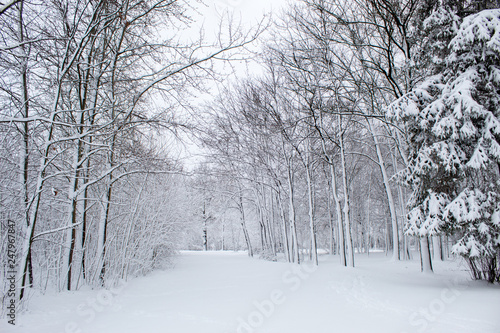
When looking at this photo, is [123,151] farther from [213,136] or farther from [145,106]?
[213,136]

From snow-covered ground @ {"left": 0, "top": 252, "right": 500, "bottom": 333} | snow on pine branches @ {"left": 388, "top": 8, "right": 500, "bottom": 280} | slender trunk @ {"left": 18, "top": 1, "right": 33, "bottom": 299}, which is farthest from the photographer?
snow on pine branches @ {"left": 388, "top": 8, "right": 500, "bottom": 280}

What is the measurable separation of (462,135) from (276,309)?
5.37 meters

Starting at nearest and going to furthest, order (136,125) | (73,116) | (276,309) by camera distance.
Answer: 1. (276,309)
2. (136,125)
3. (73,116)

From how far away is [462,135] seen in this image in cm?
616

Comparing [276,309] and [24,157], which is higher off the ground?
[24,157]

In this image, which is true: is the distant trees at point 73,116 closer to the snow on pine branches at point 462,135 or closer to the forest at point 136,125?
the forest at point 136,125

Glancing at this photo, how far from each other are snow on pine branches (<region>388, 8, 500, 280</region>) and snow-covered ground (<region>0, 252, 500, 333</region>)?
4.46ft

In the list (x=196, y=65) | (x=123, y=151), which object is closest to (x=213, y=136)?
(x=196, y=65)

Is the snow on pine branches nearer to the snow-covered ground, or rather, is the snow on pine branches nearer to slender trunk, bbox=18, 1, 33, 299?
the snow-covered ground

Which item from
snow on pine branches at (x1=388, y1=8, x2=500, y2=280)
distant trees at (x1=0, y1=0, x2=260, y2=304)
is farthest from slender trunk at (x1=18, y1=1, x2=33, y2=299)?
snow on pine branches at (x1=388, y1=8, x2=500, y2=280)

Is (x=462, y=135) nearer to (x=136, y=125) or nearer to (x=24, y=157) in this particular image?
(x=136, y=125)

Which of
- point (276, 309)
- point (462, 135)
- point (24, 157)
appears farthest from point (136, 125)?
point (462, 135)

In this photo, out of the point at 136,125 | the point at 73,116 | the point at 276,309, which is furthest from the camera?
the point at 73,116

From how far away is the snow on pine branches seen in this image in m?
5.89
